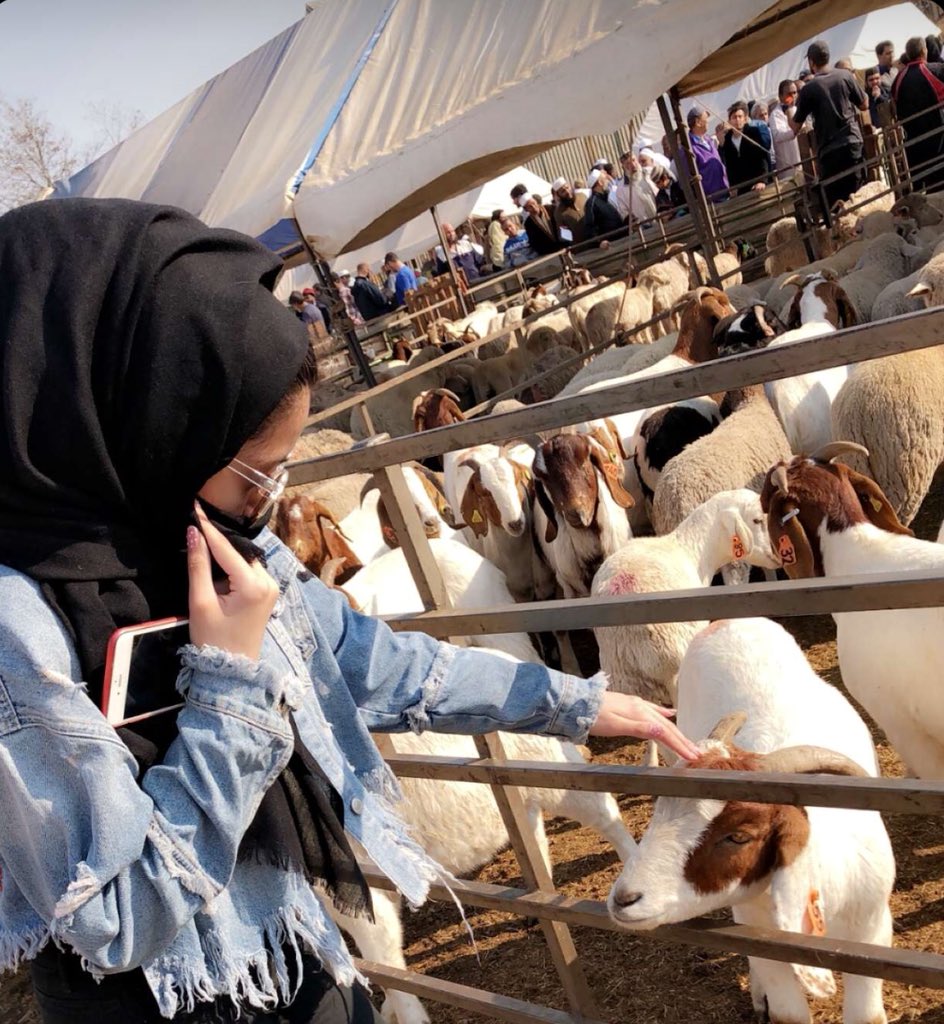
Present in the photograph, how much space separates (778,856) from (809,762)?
9.4 inches

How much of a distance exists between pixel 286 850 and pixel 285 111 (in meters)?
11.6

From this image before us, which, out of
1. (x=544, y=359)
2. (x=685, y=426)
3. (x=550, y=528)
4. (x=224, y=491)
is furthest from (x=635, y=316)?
(x=224, y=491)

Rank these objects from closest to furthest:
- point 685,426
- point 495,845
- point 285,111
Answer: point 495,845 → point 685,426 → point 285,111

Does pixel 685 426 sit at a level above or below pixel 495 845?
above

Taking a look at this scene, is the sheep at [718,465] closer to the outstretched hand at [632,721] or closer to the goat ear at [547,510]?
the goat ear at [547,510]

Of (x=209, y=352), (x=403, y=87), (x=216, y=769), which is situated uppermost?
(x=403, y=87)

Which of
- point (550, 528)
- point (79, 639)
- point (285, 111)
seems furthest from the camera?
point (285, 111)

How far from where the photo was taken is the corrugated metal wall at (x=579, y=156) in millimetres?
34594

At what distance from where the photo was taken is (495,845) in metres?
3.47

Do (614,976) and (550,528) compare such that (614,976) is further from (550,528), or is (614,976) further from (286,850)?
(550,528)

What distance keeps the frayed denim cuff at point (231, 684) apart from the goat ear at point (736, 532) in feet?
13.2

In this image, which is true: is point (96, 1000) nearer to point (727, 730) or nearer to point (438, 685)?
point (438, 685)

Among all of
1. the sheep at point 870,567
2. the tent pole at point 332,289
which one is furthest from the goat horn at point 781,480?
the tent pole at point 332,289

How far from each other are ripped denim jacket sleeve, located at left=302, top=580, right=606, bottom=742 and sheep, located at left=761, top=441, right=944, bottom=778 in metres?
1.57
